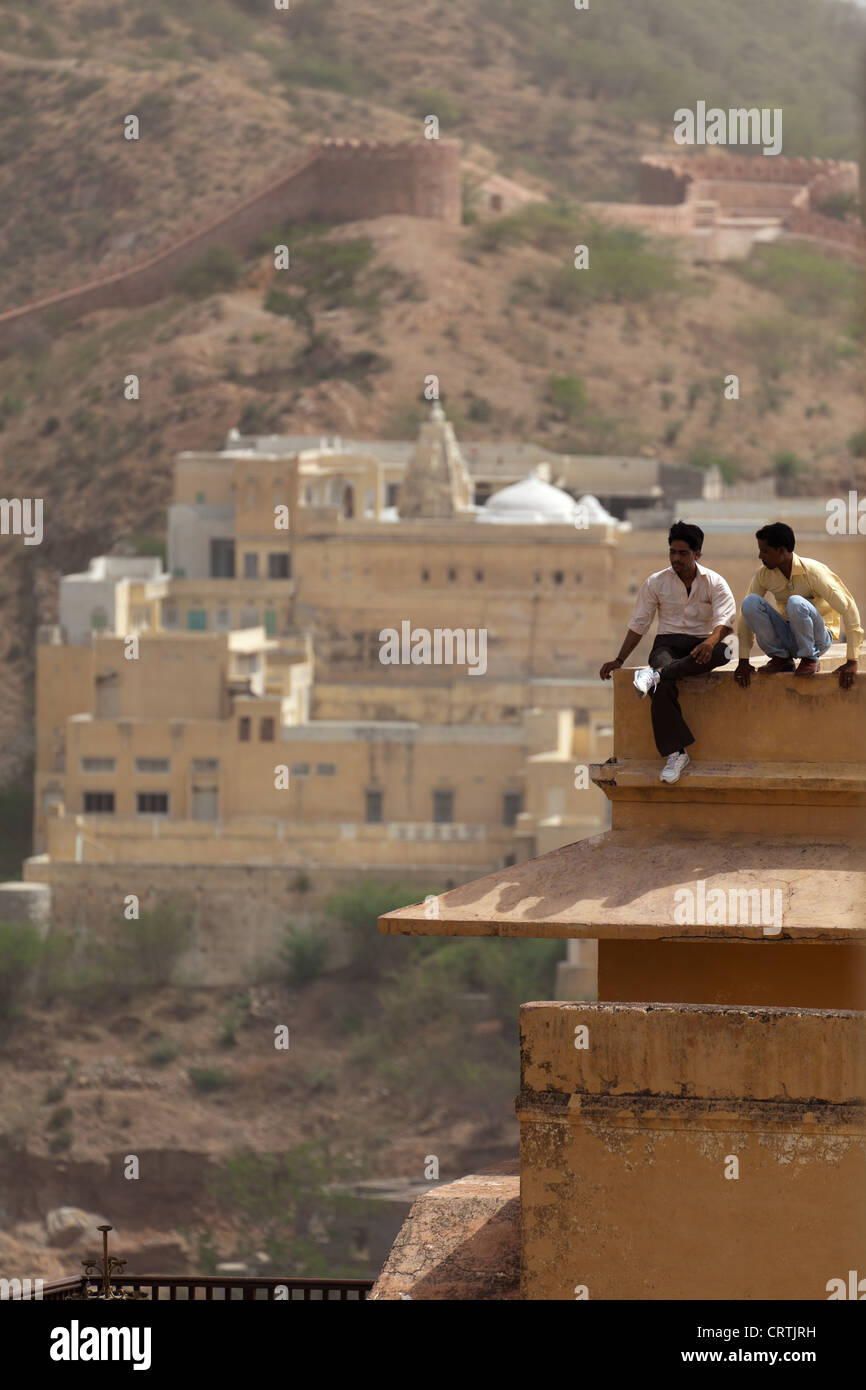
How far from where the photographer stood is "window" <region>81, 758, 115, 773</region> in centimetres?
3772

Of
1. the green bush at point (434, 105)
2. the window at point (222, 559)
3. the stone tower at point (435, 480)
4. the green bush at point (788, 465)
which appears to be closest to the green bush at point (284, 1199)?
the window at point (222, 559)

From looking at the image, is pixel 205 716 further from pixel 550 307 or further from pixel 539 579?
pixel 550 307

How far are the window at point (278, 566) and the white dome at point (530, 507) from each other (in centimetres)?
317

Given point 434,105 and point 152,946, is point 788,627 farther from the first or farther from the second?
point 434,105

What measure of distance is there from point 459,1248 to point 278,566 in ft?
→ 114

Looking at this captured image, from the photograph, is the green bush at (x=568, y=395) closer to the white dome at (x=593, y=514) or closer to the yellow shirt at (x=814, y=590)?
the white dome at (x=593, y=514)

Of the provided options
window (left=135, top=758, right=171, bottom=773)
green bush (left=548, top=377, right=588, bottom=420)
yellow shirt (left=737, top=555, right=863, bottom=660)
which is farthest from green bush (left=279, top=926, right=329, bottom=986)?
yellow shirt (left=737, top=555, right=863, bottom=660)

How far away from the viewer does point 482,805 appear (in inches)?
1486

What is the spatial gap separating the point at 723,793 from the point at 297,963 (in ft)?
97.2

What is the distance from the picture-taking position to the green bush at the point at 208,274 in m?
63.3

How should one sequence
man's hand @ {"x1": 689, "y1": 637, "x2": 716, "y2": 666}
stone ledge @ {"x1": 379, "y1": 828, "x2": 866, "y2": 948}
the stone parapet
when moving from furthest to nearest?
man's hand @ {"x1": 689, "y1": 637, "x2": 716, "y2": 666}, stone ledge @ {"x1": 379, "y1": 828, "x2": 866, "y2": 948}, the stone parapet

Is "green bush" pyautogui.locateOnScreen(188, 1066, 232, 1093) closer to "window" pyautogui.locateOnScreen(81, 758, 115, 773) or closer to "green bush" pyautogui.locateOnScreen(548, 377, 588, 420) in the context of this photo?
"window" pyautogui.locateOnScreen(81, 758, 115, 773)

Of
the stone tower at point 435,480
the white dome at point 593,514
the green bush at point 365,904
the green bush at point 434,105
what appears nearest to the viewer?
the green bush at point 365,904

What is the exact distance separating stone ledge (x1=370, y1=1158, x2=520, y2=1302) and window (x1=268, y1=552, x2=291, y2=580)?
33.7m
